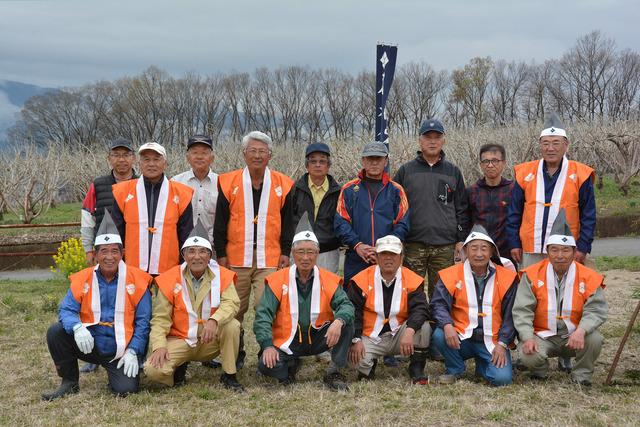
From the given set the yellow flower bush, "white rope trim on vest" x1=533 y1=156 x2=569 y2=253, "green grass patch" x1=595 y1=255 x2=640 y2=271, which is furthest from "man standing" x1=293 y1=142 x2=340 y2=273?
"green grass patch" x1=595 y1=255 x2=640 y2=271

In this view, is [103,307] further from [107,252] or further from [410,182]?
[410,182]

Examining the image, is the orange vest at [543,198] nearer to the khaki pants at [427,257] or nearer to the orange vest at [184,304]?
the khaki pants at [427,257]

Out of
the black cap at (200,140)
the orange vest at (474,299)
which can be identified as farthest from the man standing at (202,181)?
the orange vest at (474,299)

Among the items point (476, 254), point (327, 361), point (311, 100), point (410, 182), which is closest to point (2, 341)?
point (327, 361)

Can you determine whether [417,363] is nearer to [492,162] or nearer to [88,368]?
[492,162]

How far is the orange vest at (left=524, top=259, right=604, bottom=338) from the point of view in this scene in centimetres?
521

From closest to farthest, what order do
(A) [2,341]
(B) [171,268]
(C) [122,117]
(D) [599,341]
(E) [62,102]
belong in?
(D) [599,341] < (B) [171,268] < (A) [2,341] < (C) [122,117] < (E) [62,102]

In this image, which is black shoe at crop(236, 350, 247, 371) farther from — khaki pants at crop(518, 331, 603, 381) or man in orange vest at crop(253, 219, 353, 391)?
khaki pants at crop(518, 331, 603, 381)

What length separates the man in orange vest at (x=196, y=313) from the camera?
5273 mm

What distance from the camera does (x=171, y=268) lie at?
558 cm

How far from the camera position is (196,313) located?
17.6 feet

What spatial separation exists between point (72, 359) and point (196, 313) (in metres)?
1.14

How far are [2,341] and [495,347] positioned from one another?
580 cm

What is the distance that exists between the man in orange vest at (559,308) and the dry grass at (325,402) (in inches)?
9.5
